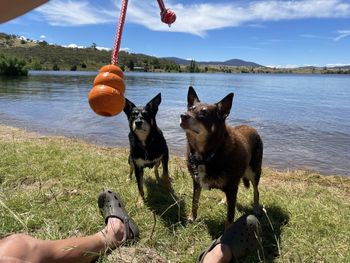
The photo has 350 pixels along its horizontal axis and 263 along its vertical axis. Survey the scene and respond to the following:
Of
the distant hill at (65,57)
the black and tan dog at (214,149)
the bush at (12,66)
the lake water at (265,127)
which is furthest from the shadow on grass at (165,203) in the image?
the distant hill at (65,57)

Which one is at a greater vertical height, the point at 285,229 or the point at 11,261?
the point at 11,261

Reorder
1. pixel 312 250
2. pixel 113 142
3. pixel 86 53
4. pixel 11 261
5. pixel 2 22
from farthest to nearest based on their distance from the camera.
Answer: pixel 86 53 → pixel 113 142 → pixel 312 250 → pixel 11 261 → pixel 2 22

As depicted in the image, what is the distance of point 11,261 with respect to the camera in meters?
2.54

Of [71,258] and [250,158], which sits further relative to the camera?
[250,158]

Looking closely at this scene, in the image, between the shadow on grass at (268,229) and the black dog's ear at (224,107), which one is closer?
the shadow on grass at (268,229)

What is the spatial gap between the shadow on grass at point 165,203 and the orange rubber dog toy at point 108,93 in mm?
2102

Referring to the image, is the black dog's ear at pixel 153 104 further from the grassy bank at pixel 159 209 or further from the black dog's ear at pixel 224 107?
the black dog's ear at pixel 224 107

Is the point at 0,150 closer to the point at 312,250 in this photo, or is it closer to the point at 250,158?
the point at 250,158

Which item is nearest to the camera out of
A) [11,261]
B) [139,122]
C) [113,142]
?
[11,261]

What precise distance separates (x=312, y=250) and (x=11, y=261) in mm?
2727

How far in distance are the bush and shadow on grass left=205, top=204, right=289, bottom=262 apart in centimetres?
5158

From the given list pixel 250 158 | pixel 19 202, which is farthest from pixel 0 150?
pixel 250 158

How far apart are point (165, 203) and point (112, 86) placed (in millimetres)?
3110

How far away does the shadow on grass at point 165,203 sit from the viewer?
4.57m
